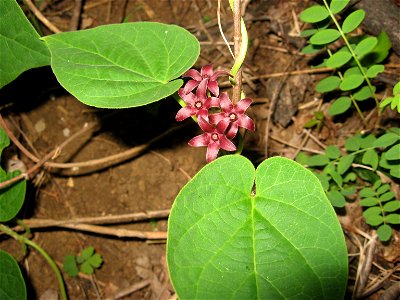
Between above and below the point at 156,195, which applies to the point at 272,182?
above

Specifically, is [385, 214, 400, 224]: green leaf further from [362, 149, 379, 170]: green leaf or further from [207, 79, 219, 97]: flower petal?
[207, 79, 219, 97]: flower petal

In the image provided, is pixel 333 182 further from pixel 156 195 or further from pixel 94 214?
pixel 94 214

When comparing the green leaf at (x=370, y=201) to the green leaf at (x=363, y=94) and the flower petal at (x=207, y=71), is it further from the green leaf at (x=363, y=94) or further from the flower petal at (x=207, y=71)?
the flower petal at (x=207, y=71)

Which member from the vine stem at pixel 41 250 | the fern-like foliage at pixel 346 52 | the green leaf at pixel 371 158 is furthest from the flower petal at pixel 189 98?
the vine stem at pixel 41 250

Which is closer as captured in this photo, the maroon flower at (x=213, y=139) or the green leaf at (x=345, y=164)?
the maroon flower at (x=213, y=139)

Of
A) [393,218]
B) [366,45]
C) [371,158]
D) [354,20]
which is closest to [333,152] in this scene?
[371,158]

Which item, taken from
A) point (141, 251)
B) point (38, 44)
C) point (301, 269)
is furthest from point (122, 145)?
point (301, 269)

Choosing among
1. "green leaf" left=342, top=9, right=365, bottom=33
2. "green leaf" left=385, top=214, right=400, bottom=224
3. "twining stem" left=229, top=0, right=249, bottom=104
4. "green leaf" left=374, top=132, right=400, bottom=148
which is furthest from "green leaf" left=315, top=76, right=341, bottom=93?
"twining stem" left=229, top=0, right=249, bottom=104
